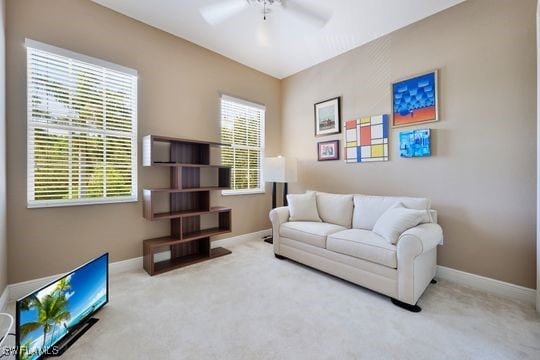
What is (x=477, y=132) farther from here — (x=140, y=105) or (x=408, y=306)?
(x=140, y=105)

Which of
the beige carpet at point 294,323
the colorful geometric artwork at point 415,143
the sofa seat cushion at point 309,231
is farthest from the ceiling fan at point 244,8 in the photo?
the beige carpet at point 294,323

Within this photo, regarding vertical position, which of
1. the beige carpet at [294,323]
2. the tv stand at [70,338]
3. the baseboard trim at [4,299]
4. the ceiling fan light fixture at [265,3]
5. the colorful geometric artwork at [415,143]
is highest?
the ceiling fan light fixture at [265,3]

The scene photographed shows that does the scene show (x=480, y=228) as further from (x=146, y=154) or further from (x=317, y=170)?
(x=146, y=154)

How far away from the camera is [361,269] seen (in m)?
2.28

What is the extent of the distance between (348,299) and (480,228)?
1575mm

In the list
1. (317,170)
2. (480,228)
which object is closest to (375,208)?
(480,228)

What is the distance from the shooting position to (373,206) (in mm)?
2793

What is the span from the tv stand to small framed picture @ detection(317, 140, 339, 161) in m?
3.30

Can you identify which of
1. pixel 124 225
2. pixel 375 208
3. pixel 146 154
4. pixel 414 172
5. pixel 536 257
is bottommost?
pixel 536 257

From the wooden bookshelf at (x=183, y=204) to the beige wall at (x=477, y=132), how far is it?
7.43ft

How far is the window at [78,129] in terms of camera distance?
2.26m

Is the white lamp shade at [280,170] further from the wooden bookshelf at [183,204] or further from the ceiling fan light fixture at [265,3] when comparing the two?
the ceiling fan light fixture at [265,3]

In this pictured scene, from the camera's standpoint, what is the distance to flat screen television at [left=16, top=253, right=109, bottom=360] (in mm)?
1289

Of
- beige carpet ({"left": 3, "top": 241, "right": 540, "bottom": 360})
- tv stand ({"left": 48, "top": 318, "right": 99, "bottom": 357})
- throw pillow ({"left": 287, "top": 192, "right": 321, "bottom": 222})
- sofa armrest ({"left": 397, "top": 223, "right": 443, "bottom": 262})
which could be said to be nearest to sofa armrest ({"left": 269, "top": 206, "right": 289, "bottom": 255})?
throw pillow ({"left": 287, "top": 192, "right": 321, "bottom": 222})
